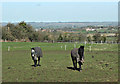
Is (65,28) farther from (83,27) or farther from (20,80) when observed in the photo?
(20,80)

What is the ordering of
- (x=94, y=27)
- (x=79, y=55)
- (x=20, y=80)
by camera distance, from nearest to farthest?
(x=20, y=80) < (x=79, y=55) < (x=94, y=27)

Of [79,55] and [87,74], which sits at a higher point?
[79,55]

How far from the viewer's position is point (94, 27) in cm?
14862

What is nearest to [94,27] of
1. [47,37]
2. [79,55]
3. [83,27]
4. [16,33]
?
[83,27]

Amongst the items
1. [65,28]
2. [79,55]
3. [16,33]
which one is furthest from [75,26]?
[79,55]

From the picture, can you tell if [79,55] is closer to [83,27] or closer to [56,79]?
[56,79]

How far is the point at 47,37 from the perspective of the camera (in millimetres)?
94688

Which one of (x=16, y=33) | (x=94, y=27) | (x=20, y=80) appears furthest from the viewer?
(x=94, y=27)

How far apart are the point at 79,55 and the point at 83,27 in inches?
5549

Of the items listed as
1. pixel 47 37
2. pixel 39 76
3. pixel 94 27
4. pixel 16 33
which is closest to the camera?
pixel 39 76

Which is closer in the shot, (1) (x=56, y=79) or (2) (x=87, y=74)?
(1) (x=56, y=79)

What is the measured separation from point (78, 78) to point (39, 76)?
2279 millimetres

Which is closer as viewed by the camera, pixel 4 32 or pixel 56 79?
pixel 56 79

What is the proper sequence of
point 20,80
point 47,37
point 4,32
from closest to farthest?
point 20,80 < point 4,32 < point 47,37
